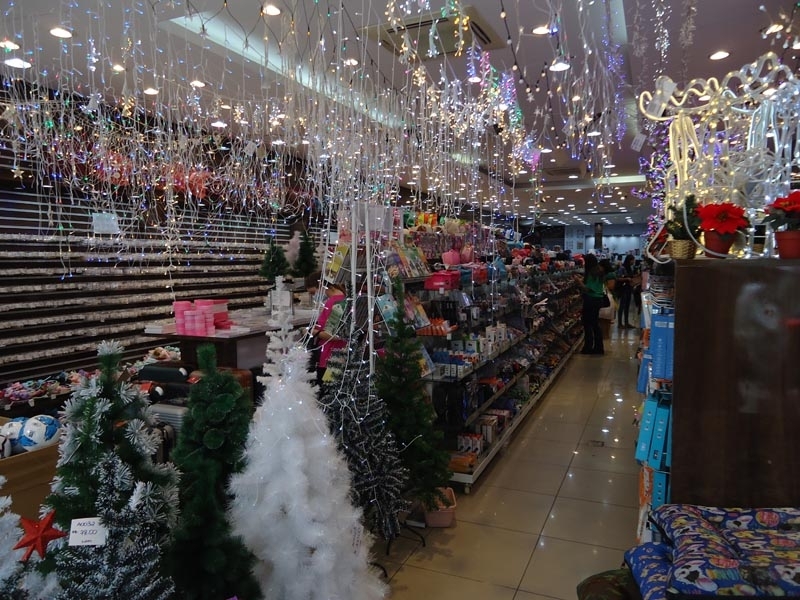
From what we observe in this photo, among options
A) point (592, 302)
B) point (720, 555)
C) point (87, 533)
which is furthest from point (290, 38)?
point (592, 302)

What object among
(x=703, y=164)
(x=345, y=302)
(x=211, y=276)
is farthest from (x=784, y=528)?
(x=211, y=276)

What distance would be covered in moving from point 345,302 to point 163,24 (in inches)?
112

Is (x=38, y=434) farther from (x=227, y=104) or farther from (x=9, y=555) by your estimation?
(x=227, y=104)

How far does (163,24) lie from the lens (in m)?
4.12

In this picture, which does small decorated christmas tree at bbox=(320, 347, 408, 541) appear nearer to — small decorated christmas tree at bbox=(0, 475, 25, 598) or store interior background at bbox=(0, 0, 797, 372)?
store interior background at bbox=(0, 0, 797, 372)

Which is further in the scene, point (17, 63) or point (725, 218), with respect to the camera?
point (17, 63)

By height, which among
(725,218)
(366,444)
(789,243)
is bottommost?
(366,444)

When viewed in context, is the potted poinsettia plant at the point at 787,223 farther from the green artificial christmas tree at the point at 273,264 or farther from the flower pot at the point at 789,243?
the green artificial christmas tree at the point at 273,264

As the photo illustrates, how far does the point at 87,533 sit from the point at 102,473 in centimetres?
14

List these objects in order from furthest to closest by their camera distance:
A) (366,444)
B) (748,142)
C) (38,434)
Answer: (748,142) < (366,444) < (38,434)

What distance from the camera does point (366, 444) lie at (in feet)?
8.57

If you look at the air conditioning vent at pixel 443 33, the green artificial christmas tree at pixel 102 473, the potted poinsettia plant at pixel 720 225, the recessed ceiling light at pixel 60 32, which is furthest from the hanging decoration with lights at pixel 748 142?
the recessed ceiling light at pixel 60 32

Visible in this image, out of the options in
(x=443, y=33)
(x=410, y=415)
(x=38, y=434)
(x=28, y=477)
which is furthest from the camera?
(x=443, y=33)

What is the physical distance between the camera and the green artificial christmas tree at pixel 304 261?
18.4 ft
